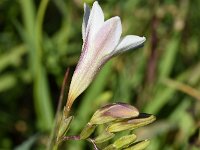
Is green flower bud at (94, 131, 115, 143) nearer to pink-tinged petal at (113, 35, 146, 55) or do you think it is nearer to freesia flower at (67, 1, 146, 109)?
freesia flower at (67, 1, 146, 109)

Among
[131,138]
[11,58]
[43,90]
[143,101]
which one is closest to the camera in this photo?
[131,138]

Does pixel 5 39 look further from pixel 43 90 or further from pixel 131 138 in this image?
pixel 131 138

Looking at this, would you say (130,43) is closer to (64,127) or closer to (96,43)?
(96,43)

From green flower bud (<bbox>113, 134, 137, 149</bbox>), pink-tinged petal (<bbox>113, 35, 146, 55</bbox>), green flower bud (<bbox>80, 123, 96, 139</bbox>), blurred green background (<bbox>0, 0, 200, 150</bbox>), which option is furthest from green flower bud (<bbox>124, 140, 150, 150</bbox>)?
blurred green background (<bbox>0, 0, 200, 150</bbox>)

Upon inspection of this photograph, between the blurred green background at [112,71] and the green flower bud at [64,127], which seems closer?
the green flower bud at [64,127]

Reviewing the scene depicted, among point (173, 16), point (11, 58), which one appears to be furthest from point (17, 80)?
point (173, 16)

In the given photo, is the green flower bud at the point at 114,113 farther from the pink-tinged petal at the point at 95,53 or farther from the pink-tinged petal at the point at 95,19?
the pink-tinged petal at the point at 95,19

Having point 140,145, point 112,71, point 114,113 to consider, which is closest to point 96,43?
point 114,113

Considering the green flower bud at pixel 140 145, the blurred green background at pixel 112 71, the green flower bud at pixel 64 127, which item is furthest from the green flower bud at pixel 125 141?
the blurred green background at pixel 112 71

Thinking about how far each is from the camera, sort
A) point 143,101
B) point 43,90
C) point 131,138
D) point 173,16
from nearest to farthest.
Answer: point 131,138 → point 43,90 → point 143,101 → point 173,16
